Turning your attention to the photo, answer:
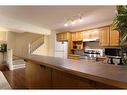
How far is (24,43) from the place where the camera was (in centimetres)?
1130

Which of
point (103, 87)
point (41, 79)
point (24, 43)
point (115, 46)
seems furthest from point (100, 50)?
point (24, 43)

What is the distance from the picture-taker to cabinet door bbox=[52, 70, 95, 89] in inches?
66.6

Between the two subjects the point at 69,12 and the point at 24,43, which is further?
the point at 24,43

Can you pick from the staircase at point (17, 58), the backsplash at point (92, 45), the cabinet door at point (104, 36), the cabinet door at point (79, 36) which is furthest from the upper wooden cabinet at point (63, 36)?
the cabinet door at point (104, 36)

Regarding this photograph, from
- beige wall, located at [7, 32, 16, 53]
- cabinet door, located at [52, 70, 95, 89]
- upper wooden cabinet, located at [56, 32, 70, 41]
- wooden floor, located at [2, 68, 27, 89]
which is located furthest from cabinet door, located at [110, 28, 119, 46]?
beige wall, located at [7, 32, 16, 53]

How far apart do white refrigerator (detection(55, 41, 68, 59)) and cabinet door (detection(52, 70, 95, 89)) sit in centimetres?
600

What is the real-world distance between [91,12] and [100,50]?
7.08ft

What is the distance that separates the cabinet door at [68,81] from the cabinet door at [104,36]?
371cm

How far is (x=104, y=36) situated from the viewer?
5.93m

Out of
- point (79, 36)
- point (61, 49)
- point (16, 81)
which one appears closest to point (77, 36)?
point (79, 36)

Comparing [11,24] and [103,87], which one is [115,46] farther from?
[103,87]

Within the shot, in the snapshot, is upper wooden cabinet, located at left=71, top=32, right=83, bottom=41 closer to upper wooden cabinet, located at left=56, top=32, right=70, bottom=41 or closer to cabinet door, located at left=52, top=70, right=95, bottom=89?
upper wooden cabinet, located at left=56, top=32, right=70, bottom=41

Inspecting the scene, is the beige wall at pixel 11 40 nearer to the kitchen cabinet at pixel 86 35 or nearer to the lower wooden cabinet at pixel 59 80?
the kitchen cabinet at pixel 86 35

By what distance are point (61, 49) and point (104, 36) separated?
3.27 meters
